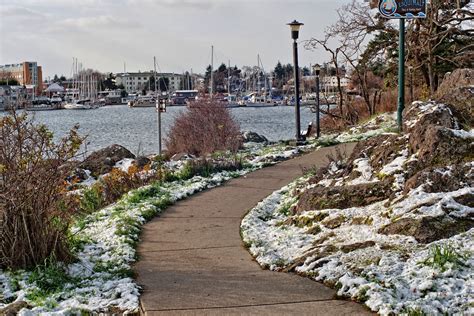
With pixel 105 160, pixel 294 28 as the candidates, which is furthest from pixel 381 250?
pixel 105 160

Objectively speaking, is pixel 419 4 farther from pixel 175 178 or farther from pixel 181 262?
pixel 181 262

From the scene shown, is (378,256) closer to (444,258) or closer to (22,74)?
(444,258)

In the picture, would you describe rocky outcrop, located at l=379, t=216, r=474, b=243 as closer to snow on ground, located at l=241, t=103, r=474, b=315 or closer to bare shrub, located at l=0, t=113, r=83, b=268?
snow on ground, located at l=241, t=103, r=474, b=315

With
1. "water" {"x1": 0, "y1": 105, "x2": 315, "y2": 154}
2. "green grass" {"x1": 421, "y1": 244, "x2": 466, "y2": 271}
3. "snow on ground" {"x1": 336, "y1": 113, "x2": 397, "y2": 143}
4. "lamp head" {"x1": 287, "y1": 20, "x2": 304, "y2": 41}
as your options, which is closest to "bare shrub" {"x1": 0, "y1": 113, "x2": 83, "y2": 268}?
"green grass" {"x1": 421, "y1": 244, "x2": 466, "y2": 271}

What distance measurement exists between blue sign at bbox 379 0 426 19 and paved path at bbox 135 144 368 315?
5.78m

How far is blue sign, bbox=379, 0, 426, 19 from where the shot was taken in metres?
14.3

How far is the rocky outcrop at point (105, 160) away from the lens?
2097cm

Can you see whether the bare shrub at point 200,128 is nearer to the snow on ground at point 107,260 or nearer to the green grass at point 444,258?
the snow on ground at point 107,260

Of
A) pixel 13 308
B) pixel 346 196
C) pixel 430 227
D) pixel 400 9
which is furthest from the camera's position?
pixel 400 9

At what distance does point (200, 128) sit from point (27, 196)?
17748 millimetres

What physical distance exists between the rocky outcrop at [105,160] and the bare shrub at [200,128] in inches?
79.2

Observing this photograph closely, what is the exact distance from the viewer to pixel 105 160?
2292 cm

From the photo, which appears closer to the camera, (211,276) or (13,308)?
(13,308)

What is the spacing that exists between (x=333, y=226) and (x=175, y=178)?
21.5ft
